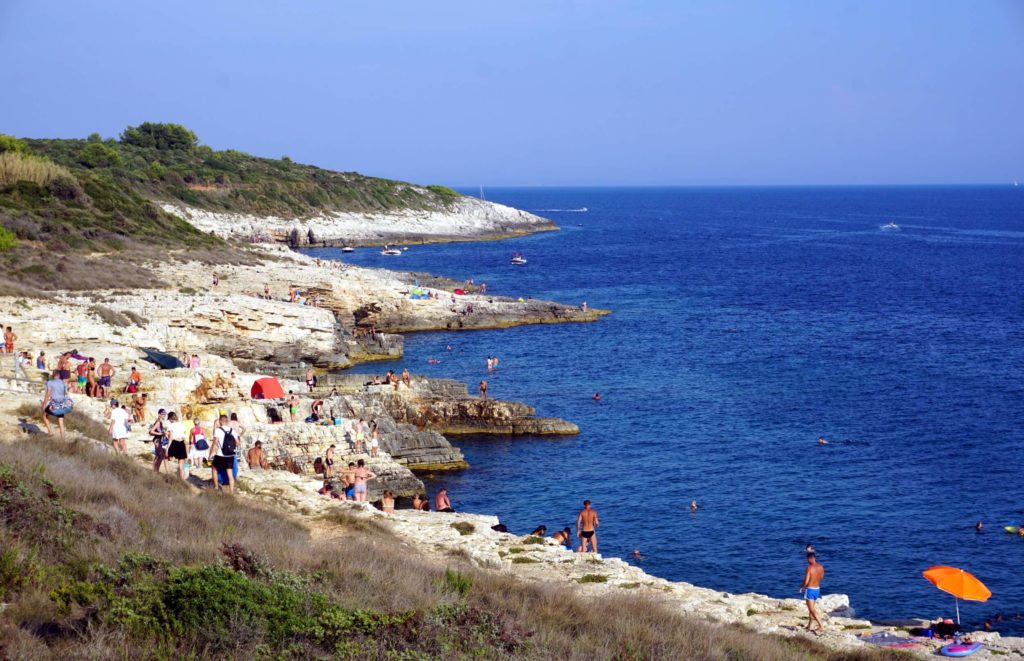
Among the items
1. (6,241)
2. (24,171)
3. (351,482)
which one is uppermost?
(24,171)

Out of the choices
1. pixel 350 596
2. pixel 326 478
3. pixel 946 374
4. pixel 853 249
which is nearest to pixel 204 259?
pixel 326 478

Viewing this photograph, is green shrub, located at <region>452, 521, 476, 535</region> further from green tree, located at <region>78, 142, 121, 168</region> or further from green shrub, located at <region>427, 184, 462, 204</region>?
green shrub, located at <region>427, 184, 462, 204</region>

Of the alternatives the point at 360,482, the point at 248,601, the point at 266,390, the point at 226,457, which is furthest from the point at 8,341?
the point at 248,601

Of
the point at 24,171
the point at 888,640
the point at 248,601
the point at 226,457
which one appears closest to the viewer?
the point at 248,601

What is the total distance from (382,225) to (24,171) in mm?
57311

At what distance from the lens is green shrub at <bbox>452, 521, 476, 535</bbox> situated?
18.3 meters

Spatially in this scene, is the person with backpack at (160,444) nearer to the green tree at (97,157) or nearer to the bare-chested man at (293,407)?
the bare-chested man at (293,407)

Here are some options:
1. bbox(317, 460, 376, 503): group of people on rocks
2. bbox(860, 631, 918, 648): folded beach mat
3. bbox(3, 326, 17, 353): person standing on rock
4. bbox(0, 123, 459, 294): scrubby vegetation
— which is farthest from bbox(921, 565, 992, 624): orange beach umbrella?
bbox(0, 123, 459, 294): scrubby vegetation

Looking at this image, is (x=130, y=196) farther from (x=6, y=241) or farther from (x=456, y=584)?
(x=456, y=584)

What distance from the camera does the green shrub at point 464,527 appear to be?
1830 centimetres

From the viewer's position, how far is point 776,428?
114 feet

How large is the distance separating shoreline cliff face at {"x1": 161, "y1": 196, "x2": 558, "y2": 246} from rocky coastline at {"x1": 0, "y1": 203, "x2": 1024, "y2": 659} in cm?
3934

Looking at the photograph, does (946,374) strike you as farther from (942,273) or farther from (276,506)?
(942,273)

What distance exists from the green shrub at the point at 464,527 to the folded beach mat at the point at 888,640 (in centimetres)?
732
